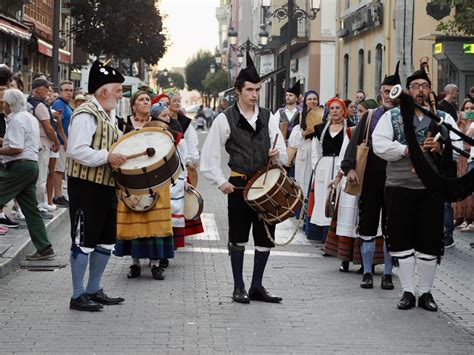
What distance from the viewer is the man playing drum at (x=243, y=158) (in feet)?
30.2

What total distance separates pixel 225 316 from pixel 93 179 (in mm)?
1452

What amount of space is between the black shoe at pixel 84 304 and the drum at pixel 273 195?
149 cm

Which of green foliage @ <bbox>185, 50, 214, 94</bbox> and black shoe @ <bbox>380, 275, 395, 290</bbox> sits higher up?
green foliage @ <bbox>185, 50, 214, 94</bbox>

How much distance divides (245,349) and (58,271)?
398 cm

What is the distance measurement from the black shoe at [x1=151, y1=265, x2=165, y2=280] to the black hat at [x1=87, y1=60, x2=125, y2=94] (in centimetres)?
236

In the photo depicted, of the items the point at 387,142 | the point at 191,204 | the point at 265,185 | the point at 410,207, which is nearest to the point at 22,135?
the point at 191,204

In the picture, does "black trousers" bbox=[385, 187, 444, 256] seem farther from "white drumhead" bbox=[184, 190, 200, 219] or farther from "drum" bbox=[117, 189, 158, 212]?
"white drumhead" bbox=[184, 190, 200, 219]

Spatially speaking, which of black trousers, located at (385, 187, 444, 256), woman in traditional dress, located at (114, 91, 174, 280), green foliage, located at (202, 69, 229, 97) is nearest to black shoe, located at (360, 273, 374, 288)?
black trousers, located at (385, 187, 444, 256)

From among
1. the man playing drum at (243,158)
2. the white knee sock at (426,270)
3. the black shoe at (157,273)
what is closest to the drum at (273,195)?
the man playing drum at (243,158)

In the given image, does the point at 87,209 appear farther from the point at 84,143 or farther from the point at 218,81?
the point at 218,81

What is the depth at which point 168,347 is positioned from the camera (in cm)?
729

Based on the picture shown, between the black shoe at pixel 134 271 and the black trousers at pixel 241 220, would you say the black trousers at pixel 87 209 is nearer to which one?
the black trousers at pixel 241 220

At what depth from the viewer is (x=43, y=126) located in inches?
587

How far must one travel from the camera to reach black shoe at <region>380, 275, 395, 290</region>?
33.3 feet
